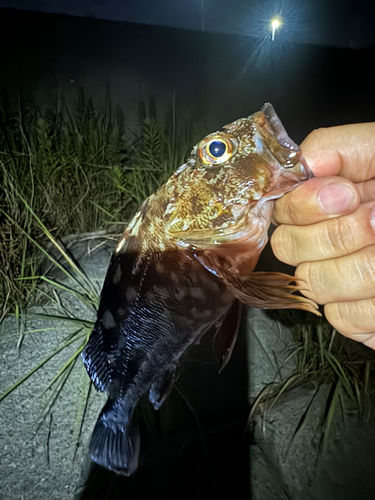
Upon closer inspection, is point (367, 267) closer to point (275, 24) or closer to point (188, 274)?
point (188, 274)

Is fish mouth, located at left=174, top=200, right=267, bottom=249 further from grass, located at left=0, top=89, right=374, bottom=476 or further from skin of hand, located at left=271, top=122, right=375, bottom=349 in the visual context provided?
grass, located at left=0, top=89, right=374, bottom=476

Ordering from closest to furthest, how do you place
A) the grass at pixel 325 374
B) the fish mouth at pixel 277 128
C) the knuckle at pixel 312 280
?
the fish mouth at pixel 277 128 → the knuckle at pixel 312 280 → the grass at pixel 325 374

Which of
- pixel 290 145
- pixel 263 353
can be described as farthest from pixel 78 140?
pixel 263 353

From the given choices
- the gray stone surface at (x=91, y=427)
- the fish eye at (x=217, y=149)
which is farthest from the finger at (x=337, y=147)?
the gray stone surface at (x=91, y=427)

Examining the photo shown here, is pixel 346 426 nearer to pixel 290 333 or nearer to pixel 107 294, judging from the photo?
pixel 290 333

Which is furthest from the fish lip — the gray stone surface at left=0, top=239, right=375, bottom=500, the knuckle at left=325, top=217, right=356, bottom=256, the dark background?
the gray stone surface at left=0, top=239, right=375, bottom=500

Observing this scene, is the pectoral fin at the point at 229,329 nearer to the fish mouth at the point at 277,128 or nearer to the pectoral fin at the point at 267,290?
the pectoral fin at the point at 267,290

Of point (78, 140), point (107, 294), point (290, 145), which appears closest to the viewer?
point (290, 145)
